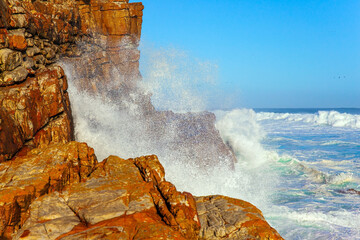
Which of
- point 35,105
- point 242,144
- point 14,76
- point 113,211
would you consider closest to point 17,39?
point 14,76

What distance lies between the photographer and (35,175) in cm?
637

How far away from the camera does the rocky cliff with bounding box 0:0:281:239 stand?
200 inches

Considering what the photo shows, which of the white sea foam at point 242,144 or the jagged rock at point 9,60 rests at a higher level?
the jagged rock at point 9,60

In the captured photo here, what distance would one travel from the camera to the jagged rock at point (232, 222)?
214 inches

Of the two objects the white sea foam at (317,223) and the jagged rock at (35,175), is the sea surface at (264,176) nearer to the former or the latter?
the white sea foam at (317,223)

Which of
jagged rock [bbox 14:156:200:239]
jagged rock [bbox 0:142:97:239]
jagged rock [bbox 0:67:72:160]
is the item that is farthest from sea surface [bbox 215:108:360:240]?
jagged rock [bbox 0:67:72:160]

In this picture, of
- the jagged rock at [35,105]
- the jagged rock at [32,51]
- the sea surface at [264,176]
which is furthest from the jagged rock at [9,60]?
the sea surface at [264,176]

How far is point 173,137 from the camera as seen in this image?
15625mm

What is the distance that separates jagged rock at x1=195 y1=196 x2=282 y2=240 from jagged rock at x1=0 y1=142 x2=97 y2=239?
11.6 feet

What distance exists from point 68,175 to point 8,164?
1602mm

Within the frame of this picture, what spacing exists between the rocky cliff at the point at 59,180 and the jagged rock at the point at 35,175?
0.07 feet

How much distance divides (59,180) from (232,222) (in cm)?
441

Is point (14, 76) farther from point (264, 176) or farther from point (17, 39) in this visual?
point (264, 176)

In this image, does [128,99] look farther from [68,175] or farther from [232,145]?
[68,175]
